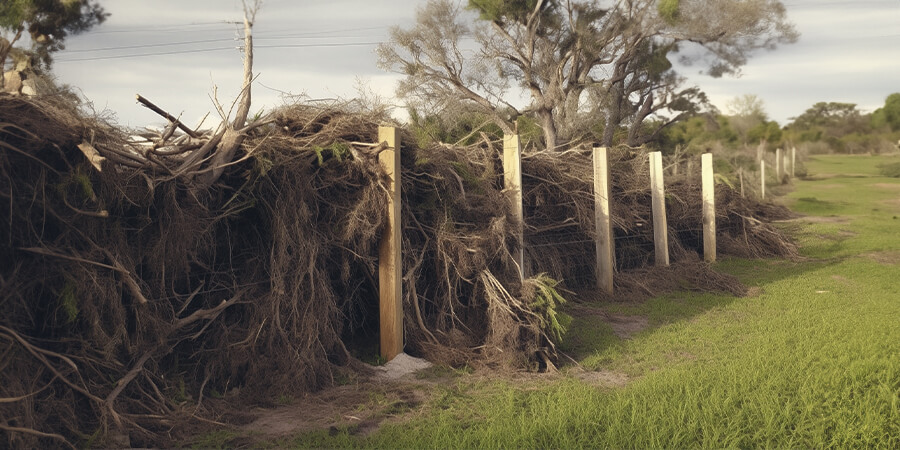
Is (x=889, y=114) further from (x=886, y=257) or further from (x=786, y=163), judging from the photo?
(x=886, y=257)

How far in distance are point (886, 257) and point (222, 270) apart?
13.5 meters

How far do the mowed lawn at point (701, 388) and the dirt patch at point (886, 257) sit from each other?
12.5 feet

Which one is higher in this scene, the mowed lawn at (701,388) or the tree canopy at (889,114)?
the tree canopy at (889,114)

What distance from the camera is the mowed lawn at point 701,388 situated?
16.0 feet

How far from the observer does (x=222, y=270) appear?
6.26 metres

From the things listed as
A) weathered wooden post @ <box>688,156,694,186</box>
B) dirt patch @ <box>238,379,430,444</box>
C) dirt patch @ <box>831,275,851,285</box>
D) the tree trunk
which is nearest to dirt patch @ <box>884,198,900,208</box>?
the tree trunk

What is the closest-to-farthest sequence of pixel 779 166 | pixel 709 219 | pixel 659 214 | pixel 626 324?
1. pixel 626 324
2. pixel 659 214
3. pixel 709 219
4. pixel 779 166

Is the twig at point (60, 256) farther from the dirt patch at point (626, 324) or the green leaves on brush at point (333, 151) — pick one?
the dirt patch at point (626, 324)

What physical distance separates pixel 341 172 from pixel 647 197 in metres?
7.93

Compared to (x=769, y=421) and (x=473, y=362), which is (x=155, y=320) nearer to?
(x=473, y=362)

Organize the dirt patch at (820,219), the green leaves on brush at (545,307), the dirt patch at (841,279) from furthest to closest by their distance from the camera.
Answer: the dirt patch at (820,219)
the dirt patch at (841,279)
the green leaves on brush at (545,307)

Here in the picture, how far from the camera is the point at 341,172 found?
6773 millimetres

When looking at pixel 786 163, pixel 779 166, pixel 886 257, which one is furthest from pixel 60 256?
pixel 786 163

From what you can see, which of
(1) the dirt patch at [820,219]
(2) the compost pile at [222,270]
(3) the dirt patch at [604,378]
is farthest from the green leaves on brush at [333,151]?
(1) the dirt patch at [820,219]
